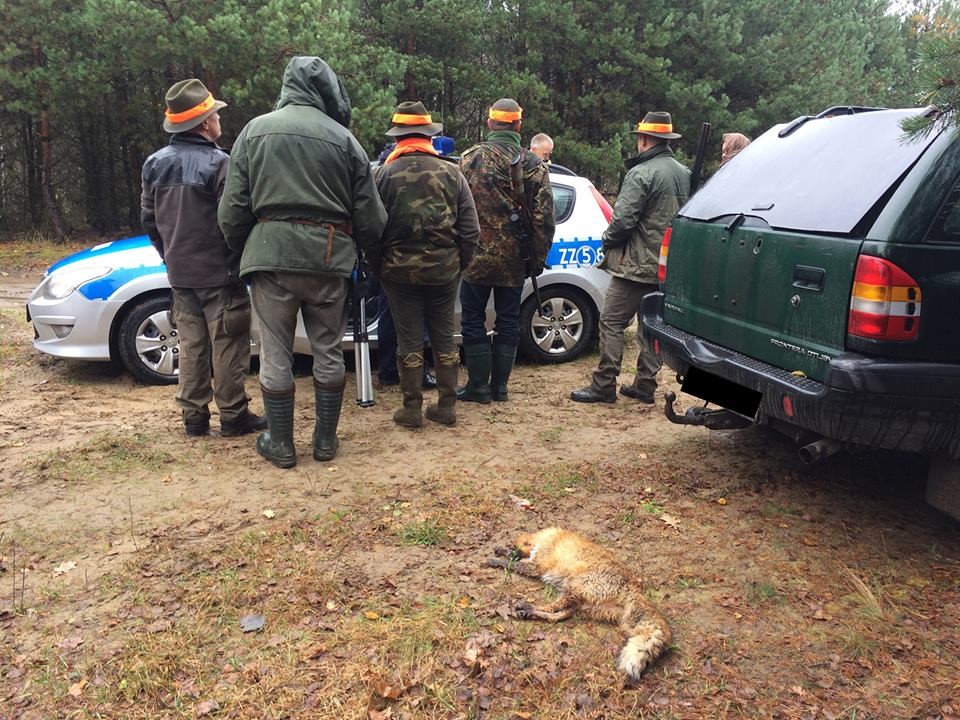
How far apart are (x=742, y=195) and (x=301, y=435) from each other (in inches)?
119

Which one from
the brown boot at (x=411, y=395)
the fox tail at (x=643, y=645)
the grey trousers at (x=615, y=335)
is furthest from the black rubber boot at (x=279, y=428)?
the grey trousers at (x=615, y=335)

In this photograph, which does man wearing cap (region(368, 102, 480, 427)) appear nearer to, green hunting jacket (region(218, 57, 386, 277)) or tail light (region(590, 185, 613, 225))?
green hunting jacket (region(218, 57, 386, 277))

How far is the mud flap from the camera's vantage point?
3.23 m

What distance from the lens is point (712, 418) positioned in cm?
404

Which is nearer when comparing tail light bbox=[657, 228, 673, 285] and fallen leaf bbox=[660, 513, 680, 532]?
fallen leaf bbox=[660, 513, 680, 532]

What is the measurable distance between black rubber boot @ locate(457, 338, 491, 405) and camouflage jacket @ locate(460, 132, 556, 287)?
1.72ft

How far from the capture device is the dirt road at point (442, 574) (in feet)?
8.38

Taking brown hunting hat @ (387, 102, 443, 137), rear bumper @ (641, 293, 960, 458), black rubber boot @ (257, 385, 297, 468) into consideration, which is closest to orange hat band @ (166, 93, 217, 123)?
brown hunting hat @ (387, 102, 443, 137)

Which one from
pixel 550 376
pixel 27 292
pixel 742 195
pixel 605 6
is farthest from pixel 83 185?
pixel 742 195

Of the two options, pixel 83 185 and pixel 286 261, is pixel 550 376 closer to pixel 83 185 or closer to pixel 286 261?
pixel 286 261

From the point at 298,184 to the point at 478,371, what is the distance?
7.05ft

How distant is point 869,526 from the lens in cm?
372

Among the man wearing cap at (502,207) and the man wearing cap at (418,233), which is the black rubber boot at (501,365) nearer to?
the man wearing cap at (502,207)

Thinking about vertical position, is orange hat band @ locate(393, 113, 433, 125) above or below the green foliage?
below
